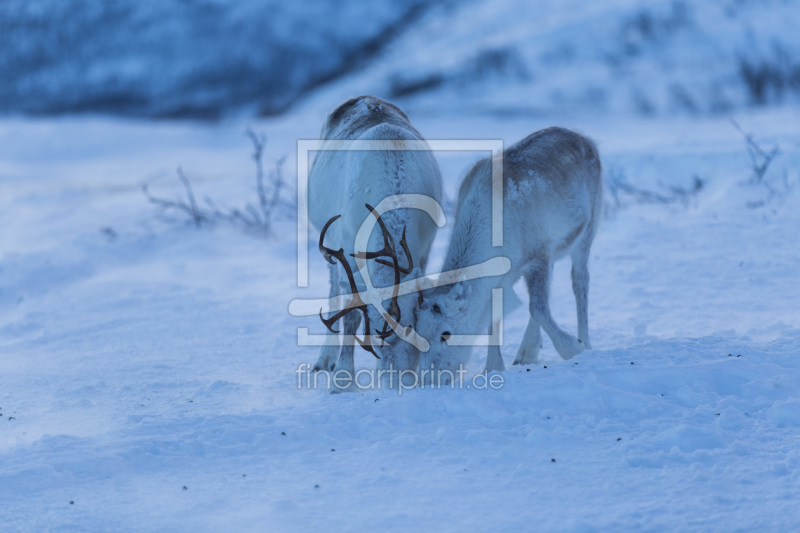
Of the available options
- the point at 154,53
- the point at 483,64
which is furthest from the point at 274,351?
the point at 154,53

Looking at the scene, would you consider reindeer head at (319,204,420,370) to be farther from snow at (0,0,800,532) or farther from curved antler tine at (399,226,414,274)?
snow at (0,0,800,532)

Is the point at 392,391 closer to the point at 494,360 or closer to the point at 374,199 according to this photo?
the point at 494,360

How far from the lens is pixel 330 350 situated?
253 inches

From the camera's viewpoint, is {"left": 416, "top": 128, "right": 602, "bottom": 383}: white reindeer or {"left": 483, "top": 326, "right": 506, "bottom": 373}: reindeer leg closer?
{"left": 416, "top": 128, "right": 602, "bottom": 383}: white reindeer

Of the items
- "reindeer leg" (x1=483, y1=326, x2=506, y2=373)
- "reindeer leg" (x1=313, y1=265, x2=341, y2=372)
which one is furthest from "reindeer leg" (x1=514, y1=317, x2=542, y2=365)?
"reindeer leg" (x1=313, y1=265, x2=341, y2=372)

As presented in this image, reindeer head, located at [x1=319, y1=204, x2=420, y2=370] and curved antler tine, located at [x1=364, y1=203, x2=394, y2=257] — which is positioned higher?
curved antler tine, located at [x1=364, y1=203, x2=394, y2=257]

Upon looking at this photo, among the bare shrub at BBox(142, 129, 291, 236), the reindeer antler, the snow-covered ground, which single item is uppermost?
the bare shrub at BBox(142, 129, 291, 236)

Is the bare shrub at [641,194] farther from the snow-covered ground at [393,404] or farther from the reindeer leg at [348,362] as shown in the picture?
the reindeer leg at [348,362]

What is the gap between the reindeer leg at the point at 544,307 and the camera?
220 inches

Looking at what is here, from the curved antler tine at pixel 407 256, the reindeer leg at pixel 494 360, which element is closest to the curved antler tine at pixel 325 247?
the curved antler tine at pixel 407 256

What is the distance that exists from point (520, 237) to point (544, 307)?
498 millimetres

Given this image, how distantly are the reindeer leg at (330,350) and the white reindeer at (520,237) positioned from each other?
1.26 meters

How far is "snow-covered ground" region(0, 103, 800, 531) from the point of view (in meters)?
3.63

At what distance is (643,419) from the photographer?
4.29m
